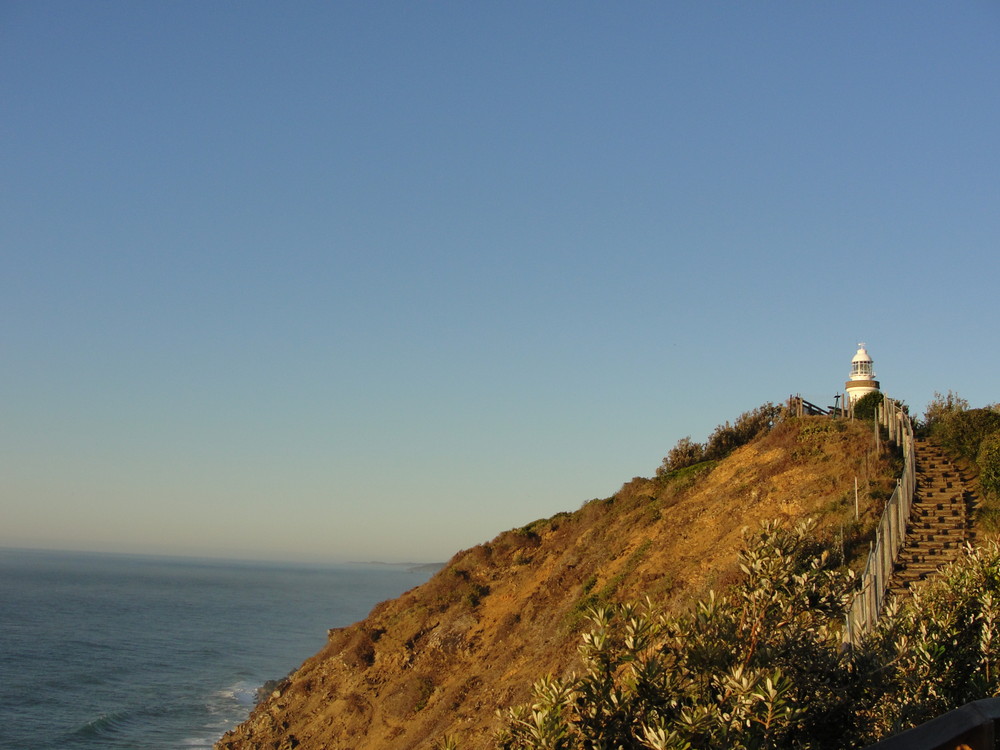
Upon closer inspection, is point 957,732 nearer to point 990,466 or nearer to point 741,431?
point 990,466

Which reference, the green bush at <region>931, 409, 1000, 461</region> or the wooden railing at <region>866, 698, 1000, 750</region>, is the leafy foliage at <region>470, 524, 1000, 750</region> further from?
the green bush at <region>931, 409, 1000, 461</region>

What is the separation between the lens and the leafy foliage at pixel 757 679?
509 cm

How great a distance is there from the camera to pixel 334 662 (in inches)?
1309

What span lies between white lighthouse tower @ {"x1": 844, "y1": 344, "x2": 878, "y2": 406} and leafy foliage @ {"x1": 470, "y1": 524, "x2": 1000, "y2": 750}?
A: 129 feet

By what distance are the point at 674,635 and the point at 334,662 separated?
→ 30220mm

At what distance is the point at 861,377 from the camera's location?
43594mm

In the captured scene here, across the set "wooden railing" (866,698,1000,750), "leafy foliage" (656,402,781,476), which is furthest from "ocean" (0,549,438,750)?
"wooden railing" (866,698,1000,750)

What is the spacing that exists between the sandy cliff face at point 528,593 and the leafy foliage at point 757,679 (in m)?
16.0

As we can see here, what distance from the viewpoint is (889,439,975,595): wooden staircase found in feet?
60.3

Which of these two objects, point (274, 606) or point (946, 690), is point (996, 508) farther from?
point (274, 606)

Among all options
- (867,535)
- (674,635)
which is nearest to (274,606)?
(867,535)

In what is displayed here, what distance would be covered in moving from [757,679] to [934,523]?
62.5 ft

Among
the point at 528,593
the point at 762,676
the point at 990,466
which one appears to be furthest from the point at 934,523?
the point at 762,676

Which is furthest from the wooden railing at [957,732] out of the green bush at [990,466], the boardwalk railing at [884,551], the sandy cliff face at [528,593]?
the green bush at [990,466]
